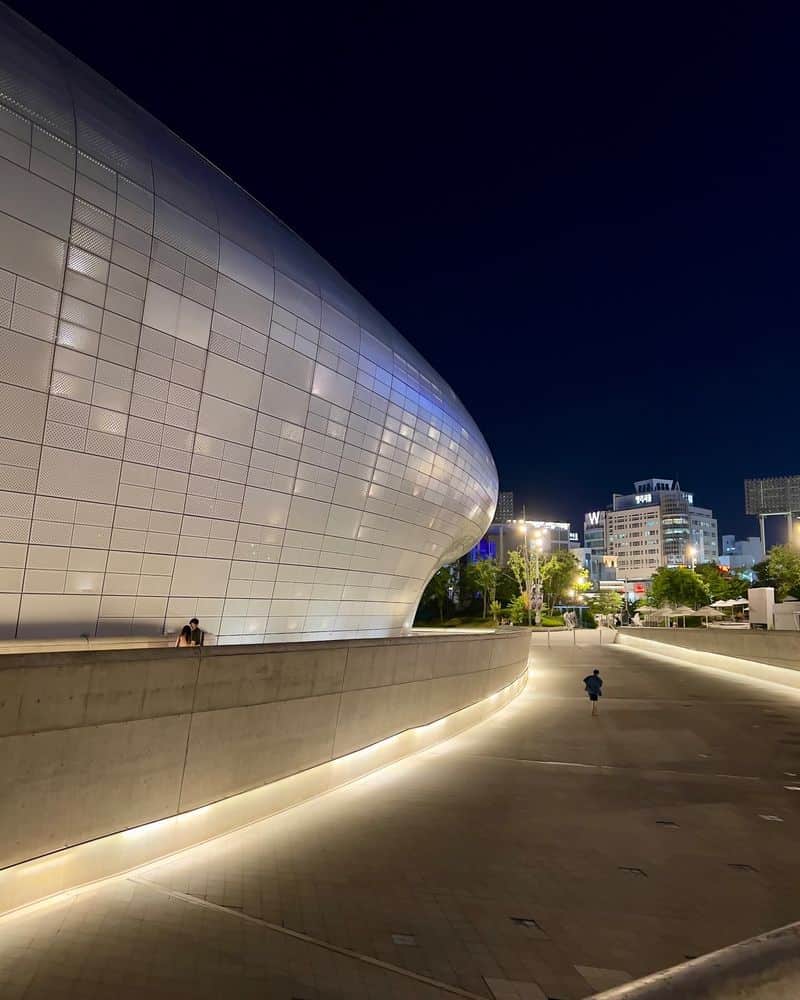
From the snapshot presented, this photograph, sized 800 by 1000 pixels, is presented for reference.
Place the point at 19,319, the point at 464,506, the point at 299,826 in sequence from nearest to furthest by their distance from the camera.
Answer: the point at 299,826
the point at 19,319
the point at 464,506

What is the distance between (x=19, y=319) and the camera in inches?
369

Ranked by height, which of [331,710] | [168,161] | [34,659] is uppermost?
[168,161]

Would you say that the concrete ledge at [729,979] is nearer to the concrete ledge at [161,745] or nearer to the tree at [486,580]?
the concrete ledge at [161,745]

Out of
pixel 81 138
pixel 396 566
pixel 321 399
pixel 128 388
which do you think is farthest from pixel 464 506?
pixel 81 138

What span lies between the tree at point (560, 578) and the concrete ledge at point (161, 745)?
73321 millimetres

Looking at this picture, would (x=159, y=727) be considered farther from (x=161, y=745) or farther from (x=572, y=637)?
(x=572, y=637)

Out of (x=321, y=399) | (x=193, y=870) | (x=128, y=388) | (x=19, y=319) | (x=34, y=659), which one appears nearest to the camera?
(x=34, y=659)

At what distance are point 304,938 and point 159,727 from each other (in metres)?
2.32

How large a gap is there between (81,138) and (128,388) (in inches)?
145

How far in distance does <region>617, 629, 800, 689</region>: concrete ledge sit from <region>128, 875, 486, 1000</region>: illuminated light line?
855 inches

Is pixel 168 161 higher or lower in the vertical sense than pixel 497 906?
higher

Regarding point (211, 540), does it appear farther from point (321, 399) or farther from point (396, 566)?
point (396, 566)

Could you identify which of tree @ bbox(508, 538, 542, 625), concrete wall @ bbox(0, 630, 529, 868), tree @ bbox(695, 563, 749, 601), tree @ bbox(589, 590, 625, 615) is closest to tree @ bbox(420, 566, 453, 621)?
tree @ bbox(508, 538, 542, 625)

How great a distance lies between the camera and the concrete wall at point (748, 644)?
23047 mm
